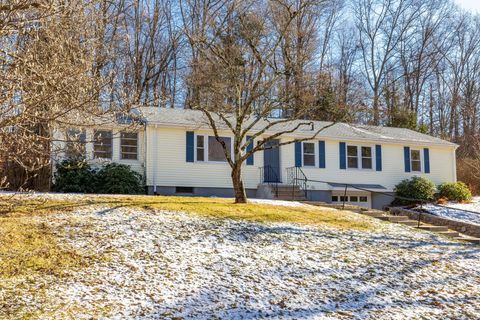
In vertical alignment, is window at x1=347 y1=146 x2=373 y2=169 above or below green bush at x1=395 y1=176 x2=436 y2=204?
above

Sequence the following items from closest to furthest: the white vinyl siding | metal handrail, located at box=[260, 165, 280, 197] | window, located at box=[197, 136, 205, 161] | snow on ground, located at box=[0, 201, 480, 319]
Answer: snow on ground, located at box=[0, 201, 480, 319]
window, located at box=[197, 136, 205, 161]
metal handrail, located at box=[260, 165, 280, 197]
the white vinyl siding

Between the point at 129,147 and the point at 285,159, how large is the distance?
21.4 feet

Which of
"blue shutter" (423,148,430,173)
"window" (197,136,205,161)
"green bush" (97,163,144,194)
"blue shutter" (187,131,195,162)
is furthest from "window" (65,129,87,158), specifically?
"blue shutter" (423,148,430,173)

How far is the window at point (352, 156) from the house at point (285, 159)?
0.05m

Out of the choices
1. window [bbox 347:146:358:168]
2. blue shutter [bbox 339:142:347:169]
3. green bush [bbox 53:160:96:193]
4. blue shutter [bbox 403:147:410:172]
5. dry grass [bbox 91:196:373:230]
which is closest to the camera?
dry grass [bbox 91:196:373:230]

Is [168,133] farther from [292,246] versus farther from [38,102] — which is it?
[38,102]

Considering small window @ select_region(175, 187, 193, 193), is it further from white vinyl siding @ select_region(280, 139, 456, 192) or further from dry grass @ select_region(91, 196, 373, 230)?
dry grass @ select_region(91, 196, 373, 230)

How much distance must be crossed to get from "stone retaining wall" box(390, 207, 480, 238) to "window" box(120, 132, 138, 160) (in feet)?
35.2

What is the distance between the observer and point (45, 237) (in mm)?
8281

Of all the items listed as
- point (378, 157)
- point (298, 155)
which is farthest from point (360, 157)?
point (298, 155)

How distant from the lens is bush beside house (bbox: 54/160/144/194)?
55.3 feet

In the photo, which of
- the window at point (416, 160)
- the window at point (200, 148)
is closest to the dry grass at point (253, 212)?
the window at point (200, 148)

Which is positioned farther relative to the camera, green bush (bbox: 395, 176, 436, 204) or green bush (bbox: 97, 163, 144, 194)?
green bush (bbox: 395, 176, 436, 204)

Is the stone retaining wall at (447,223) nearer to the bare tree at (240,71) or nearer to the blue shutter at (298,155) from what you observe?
the blue shutter at (298,155)
